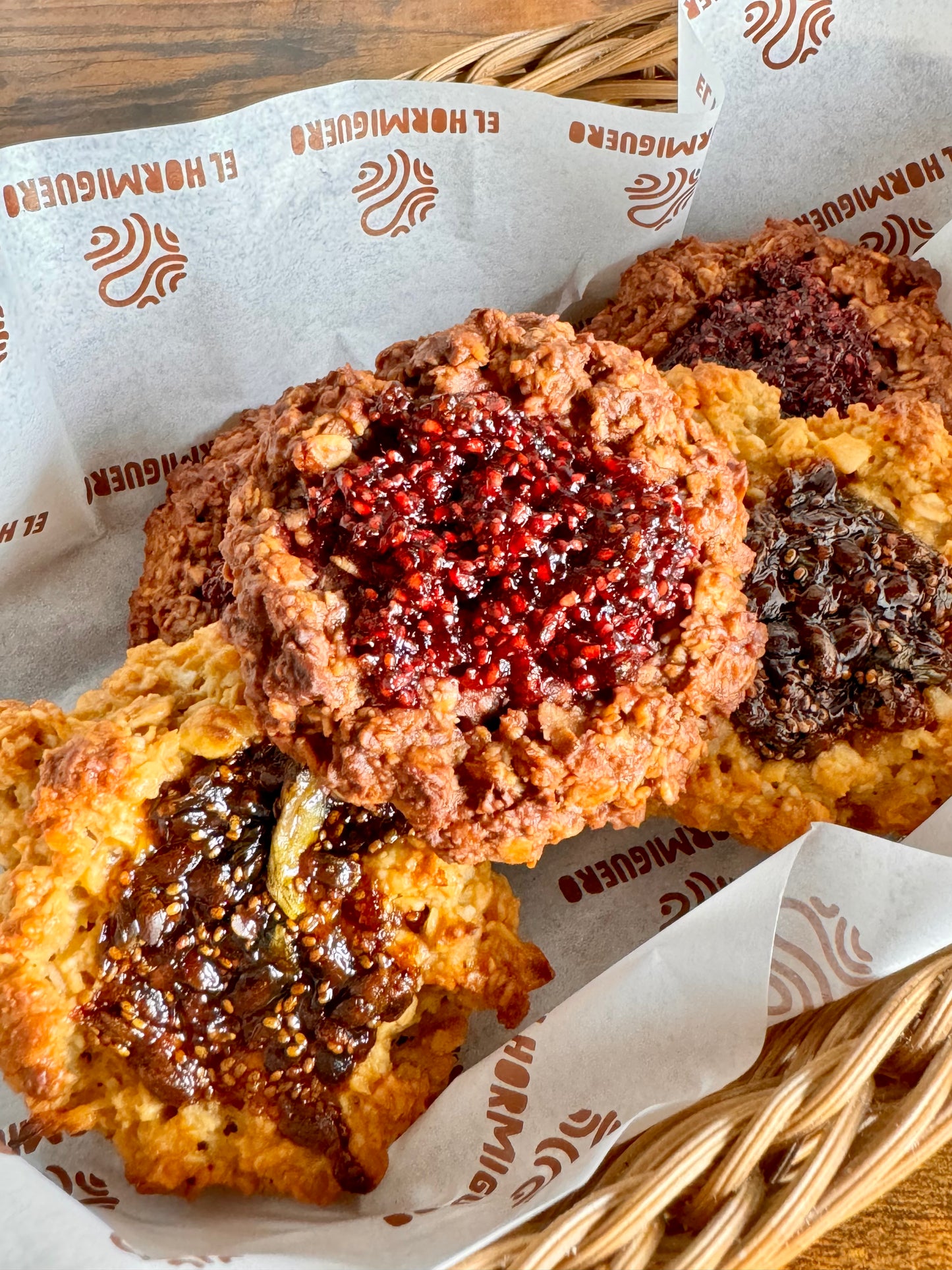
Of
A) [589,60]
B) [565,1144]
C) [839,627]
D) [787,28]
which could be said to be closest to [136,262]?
[589,60]

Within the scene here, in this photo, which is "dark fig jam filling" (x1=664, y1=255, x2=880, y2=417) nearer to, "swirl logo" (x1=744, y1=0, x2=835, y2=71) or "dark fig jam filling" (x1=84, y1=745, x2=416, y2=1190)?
"swirl logo" (x1=744, y1=0, x2=835, y2=71)

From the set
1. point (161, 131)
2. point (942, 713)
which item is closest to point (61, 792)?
point (161, 131)

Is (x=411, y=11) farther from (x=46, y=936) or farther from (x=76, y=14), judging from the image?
(x=46, y=936)

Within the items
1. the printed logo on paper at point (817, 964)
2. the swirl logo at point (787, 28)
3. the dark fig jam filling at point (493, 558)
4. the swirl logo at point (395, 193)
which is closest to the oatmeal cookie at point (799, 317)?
the swirl logo at point (787, 28)

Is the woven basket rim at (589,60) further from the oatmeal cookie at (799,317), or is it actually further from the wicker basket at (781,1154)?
the wicker basket at (781,1154)

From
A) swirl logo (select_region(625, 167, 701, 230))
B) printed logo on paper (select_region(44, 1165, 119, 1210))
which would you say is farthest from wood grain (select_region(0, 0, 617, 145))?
printed logo on paper (select_region(44, 1165, 119, 1210))
